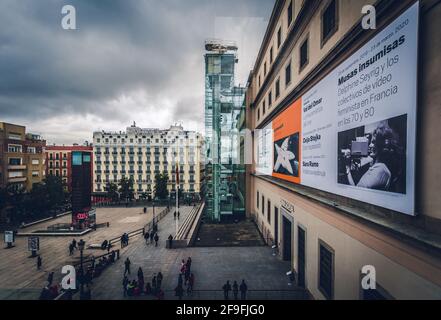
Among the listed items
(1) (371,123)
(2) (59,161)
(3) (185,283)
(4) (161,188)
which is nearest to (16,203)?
(4) (161,188)

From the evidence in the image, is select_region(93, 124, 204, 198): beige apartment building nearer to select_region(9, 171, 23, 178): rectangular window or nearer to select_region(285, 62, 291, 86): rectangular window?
select_region(9, 171, 23, 178): rectangular window

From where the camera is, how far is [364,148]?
308 inches

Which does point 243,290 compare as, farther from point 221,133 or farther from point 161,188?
point 161,188

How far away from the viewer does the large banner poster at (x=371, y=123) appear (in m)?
6.07

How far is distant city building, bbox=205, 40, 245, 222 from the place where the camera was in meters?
33.5

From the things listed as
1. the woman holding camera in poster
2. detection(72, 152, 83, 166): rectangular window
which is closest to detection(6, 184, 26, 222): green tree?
detection(72, 152, 83, 166): rectangular window

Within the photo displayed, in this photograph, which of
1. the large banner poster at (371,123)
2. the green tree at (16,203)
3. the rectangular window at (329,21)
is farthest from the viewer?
the green tree at (16,203)

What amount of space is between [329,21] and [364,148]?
7.42 metres

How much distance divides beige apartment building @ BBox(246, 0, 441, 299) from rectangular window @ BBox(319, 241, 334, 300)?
0.05 m

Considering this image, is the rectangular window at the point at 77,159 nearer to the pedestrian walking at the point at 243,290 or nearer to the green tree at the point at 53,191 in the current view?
the green tree at the point at 53,191

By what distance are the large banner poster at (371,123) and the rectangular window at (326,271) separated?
3.09m

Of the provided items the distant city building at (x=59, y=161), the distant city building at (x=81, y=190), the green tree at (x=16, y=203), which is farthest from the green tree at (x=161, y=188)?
the distant city building at (x=59, y=161)

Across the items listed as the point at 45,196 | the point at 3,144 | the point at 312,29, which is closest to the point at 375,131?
the point at 312,29
